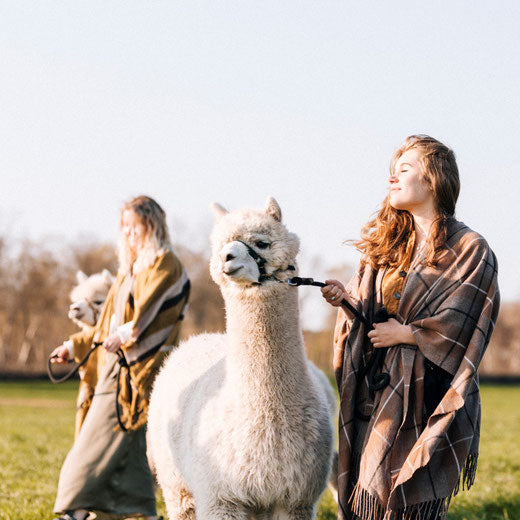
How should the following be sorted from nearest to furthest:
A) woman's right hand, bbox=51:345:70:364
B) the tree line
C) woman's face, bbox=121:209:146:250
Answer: woman's face, bbox=121:209:146:250 → woman's right hand, bbox=51:345:70:364 → the tree line

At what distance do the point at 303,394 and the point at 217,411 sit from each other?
1.41 feet

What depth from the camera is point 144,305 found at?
500 centimetres

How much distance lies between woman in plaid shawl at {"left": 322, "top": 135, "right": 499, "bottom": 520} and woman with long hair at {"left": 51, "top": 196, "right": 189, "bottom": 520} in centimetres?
180

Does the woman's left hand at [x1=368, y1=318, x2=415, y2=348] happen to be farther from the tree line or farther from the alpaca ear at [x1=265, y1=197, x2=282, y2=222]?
the tree line

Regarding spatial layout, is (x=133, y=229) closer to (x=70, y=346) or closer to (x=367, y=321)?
(x=70, y=346)

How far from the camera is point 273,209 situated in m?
3.76

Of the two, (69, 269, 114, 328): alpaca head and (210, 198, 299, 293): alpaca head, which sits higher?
(210, 198, 299, 293): alpaca head

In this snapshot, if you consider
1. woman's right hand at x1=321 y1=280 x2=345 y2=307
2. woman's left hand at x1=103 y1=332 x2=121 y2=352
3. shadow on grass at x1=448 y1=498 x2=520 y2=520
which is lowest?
shadow on grass at x1=448 y1=498 x2=520 y2=520

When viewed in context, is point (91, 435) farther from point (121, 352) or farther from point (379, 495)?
point (379, 495)

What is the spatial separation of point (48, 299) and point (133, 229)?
3980 centimetres

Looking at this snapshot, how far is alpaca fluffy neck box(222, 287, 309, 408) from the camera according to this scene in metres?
3.60

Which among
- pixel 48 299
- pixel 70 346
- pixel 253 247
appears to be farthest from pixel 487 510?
pixel 48 299

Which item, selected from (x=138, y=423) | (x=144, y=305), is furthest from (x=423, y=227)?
(x=138, y=423)

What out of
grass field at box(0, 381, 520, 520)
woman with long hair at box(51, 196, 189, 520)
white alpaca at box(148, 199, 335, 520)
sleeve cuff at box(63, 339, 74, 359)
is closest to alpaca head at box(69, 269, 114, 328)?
sleeve cuff at box(63, 339, 74, 359)
